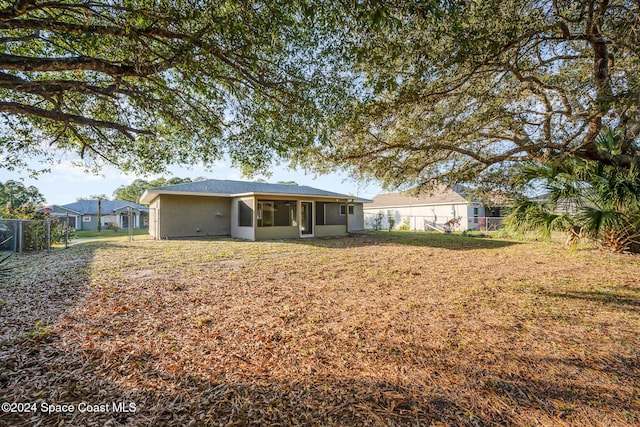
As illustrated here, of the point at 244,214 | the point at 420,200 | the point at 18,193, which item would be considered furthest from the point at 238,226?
the point at 18,193

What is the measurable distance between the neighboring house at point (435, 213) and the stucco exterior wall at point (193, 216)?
1362 centimetres

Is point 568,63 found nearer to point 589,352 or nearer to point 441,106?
point 441,106

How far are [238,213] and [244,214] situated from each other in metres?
0.81

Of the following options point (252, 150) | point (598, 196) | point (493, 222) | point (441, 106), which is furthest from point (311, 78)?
point (493, 222)

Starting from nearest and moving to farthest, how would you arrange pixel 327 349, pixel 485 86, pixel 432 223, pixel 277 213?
pixel 327 349, pixel 485 86, pixel 277 213, pixel 432 223

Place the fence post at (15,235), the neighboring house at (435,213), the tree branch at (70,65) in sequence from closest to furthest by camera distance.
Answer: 1. the tree branch at (70,65)
2. the fence post at (15,235)
3. the neighboring house at (435,213)

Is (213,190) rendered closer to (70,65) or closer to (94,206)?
(70,65)

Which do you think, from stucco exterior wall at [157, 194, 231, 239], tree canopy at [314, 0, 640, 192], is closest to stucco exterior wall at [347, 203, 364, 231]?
stucco exterior wall at [157, 194, 231, 239]

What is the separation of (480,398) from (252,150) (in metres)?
5.68

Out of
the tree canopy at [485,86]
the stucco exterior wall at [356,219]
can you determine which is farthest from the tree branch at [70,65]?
the stucco exterior wall at [356,219]

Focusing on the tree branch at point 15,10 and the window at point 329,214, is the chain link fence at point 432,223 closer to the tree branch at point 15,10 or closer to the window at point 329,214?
the window at point 329,214

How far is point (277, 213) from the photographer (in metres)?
14.5

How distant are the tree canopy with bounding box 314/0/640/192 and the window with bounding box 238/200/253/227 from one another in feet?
25.0

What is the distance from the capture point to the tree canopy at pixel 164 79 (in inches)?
143
